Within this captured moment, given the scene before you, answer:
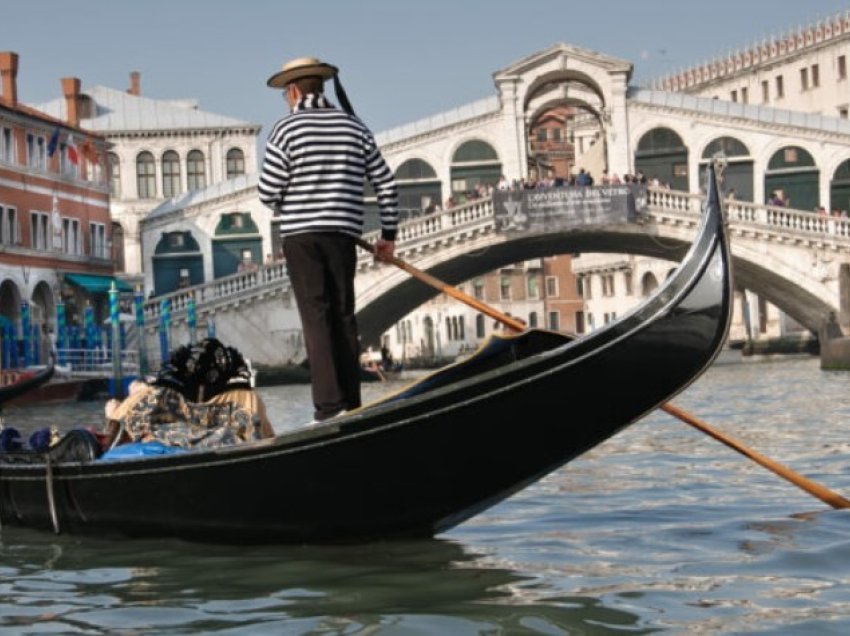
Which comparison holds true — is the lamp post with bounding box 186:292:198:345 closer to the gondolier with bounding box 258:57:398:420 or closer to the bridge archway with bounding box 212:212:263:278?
the bridge archway with bounding box 212:212:263:278

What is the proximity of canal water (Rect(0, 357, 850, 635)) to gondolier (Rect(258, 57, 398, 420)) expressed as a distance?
343mm

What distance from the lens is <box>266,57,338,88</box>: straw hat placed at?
12.8 ft

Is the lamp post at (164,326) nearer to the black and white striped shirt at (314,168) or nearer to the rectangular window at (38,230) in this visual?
the rectangular window at (38,230)

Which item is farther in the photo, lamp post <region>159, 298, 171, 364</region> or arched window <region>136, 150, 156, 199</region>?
arched window <region>136, 150, 156, 199</region>

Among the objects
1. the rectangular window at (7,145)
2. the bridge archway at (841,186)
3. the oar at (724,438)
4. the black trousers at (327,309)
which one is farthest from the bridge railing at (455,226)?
the black trousers at (327,309)

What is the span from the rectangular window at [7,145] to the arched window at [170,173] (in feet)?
26.2

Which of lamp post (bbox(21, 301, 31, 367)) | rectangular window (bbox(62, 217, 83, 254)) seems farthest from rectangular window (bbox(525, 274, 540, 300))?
lamp post (bbox(21, 301, 31, 367))

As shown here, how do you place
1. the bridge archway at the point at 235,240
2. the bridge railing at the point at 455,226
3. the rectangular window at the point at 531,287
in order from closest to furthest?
1. the bridge railing at the point at 455,226
2. the bridge archway at the point at 235,240
3. the rectangular window at the point at 531,287

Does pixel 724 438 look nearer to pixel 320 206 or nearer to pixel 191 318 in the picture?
pixel 320 206

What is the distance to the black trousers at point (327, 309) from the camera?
3.91m

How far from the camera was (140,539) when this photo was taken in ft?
13.7

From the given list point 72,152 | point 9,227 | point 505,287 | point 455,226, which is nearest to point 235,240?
point 72,152

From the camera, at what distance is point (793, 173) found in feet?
72.2

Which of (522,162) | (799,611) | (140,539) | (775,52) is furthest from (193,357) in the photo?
(775,52)
